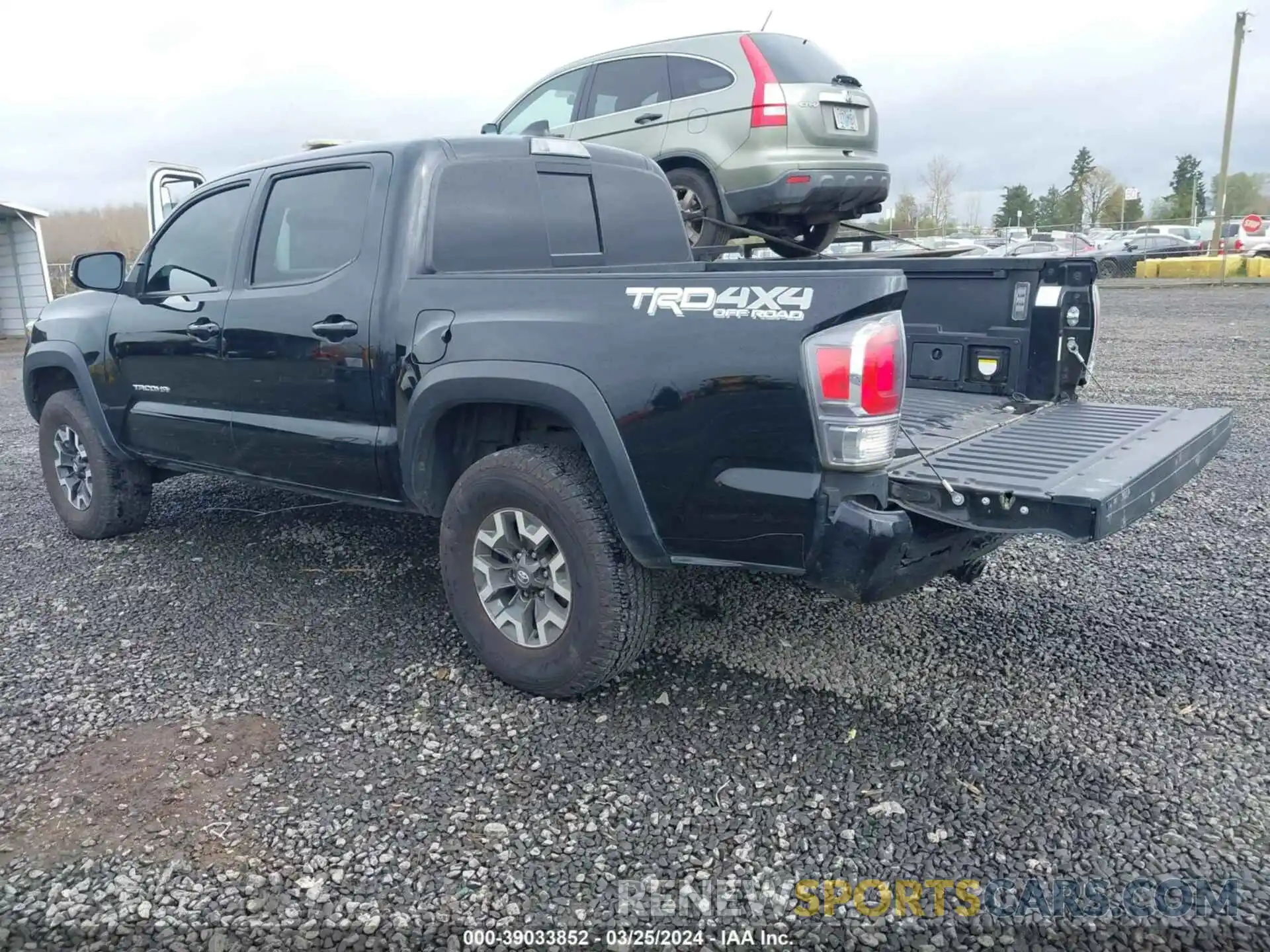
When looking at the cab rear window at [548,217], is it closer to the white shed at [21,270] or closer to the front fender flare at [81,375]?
the front fender flare at [81,375]

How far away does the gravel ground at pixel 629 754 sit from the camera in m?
2.47

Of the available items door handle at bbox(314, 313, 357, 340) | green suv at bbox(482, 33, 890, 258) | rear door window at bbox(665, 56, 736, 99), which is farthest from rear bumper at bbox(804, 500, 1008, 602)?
rear door window at bbox(665, 56, 736, 99)

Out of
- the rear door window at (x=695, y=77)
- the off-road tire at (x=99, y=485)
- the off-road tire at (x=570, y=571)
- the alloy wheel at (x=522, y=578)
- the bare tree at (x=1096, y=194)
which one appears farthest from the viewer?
the bare tree at (x=1096, y=194)

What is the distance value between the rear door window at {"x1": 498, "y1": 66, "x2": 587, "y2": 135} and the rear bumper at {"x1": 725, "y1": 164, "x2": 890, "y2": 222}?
1871mm

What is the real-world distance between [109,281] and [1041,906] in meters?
4.90

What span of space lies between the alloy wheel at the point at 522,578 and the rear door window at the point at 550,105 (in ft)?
19.9

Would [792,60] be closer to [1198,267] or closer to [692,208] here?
[692,208]

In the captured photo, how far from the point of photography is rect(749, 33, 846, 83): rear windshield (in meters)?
7.79

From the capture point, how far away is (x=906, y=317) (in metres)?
4.47

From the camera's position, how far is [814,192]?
7773 millimetres

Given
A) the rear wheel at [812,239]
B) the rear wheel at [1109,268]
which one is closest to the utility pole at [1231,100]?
the rear wheel at [1109,268]

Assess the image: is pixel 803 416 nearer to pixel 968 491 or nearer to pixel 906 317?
pixel 968 491

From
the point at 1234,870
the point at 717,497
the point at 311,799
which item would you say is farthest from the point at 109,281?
the point at 1234,870

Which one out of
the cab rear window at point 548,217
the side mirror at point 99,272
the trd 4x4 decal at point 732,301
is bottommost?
the trd 4x4 decal at point 732,301
